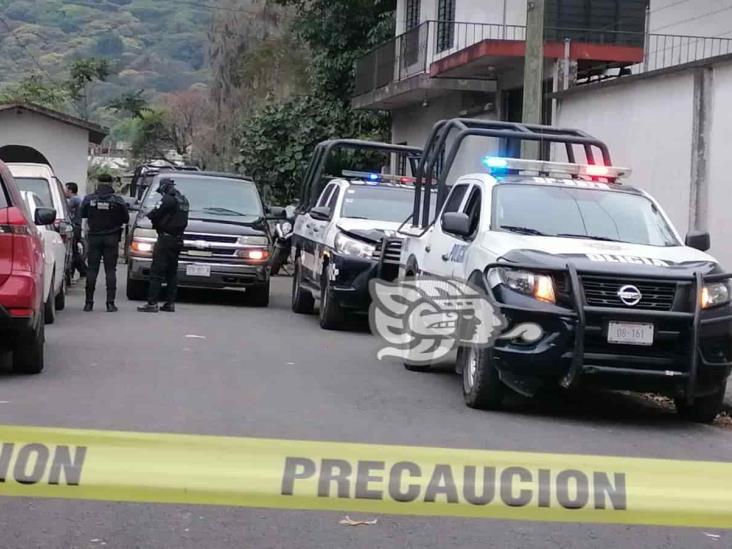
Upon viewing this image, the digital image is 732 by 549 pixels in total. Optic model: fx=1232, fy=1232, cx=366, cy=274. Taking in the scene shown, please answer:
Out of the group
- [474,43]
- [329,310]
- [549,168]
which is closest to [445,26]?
[474,43]

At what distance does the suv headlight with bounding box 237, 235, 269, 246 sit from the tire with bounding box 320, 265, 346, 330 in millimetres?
2354

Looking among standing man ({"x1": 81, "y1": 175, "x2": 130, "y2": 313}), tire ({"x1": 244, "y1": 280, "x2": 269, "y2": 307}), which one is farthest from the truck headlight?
tire ({"x1": 244, "y1": 280, "x2": 269, "y2": 307})

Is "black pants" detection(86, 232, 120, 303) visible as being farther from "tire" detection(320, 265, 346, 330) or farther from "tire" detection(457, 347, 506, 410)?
"tire" detection(457, 347, 506, 410)

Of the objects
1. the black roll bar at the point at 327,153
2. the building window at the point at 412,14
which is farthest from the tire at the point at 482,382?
the building window at the point at 412,14

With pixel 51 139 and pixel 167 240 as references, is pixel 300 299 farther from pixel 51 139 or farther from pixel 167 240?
pixel 51 139

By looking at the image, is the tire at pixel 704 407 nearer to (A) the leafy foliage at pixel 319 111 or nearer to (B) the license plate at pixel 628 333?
(B) the license plate at pixel 628 333

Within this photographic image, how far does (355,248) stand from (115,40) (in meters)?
87.5

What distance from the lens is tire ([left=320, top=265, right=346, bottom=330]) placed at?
14.3 m

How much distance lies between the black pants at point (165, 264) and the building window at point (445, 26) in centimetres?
1094

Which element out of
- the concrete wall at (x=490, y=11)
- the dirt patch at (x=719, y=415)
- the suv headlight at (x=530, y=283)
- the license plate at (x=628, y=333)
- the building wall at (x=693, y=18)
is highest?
the concrete wall at (x=490, y=11)

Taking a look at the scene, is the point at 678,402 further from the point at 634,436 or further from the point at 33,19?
the point at 33,19

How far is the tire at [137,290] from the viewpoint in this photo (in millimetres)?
17203

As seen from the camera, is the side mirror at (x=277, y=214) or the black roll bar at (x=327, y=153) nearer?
the black roll bar at (x=327, y=153)

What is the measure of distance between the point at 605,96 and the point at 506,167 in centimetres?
704
